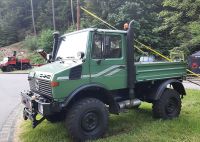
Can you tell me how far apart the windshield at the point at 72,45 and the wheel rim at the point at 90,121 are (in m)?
1.27

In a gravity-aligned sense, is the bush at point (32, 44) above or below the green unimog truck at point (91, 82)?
above

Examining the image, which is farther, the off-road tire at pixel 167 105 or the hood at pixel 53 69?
the off-road tire at pixel 167 105

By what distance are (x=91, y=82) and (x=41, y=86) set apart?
3.50 feet

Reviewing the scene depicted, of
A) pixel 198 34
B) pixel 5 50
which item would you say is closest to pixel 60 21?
pixel 5 50

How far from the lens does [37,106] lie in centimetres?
570

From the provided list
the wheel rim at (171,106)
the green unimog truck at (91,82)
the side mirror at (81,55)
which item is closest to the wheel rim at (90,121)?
the green unimog truck at (91,82)

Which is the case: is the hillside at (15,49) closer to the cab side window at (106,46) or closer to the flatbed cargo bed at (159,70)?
the flatbed cargo bed at (159,70)

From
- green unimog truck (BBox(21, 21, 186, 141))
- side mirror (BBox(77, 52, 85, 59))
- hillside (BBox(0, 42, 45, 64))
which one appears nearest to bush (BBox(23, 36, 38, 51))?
hillside (BBox(0, 42, 45, 64))

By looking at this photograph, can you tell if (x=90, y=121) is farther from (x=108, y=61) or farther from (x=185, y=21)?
(x=185, y=21)

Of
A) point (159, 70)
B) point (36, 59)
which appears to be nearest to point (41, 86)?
point (159, 70)

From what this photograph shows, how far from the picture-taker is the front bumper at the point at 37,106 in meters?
5.32

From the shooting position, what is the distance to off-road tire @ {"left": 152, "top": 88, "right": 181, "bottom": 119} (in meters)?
6.99

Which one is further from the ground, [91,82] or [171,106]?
[91,82]

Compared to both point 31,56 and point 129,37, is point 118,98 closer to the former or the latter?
point 129,37
